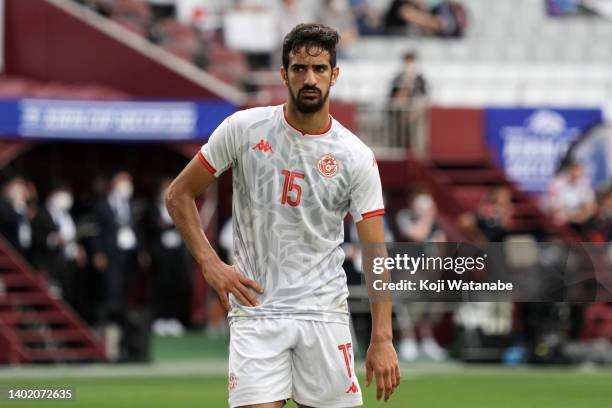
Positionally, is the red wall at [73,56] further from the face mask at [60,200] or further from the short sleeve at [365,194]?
the short sleeve at [365,194]

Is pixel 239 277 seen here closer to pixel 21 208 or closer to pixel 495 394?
pixel 495 394

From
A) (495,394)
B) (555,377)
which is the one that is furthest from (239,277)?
(555,377)

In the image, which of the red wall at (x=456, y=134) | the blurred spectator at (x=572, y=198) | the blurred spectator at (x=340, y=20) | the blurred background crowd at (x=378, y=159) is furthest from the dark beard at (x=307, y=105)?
the blurred spectator at (x=340, y=20)

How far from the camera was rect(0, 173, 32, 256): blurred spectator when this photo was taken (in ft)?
69.4

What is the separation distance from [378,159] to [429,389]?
7.79 metres

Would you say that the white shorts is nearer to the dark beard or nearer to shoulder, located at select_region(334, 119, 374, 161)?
shoulder, located at select_region(334, 119, 374, 161)

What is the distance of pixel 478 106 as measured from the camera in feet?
83.3

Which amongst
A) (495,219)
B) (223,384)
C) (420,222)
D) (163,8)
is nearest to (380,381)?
(223,384)

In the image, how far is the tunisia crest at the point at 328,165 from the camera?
23.6 feet

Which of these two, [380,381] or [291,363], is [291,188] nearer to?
[291,363]

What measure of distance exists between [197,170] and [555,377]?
1186 centimetres

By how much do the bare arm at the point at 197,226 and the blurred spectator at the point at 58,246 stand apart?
557 inches

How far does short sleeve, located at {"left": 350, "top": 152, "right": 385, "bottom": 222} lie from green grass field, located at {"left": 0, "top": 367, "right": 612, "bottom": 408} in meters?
6.62

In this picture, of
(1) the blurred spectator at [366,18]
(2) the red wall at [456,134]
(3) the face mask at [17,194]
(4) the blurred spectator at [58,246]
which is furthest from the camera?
(1) the blurred spectator at [366,18]
